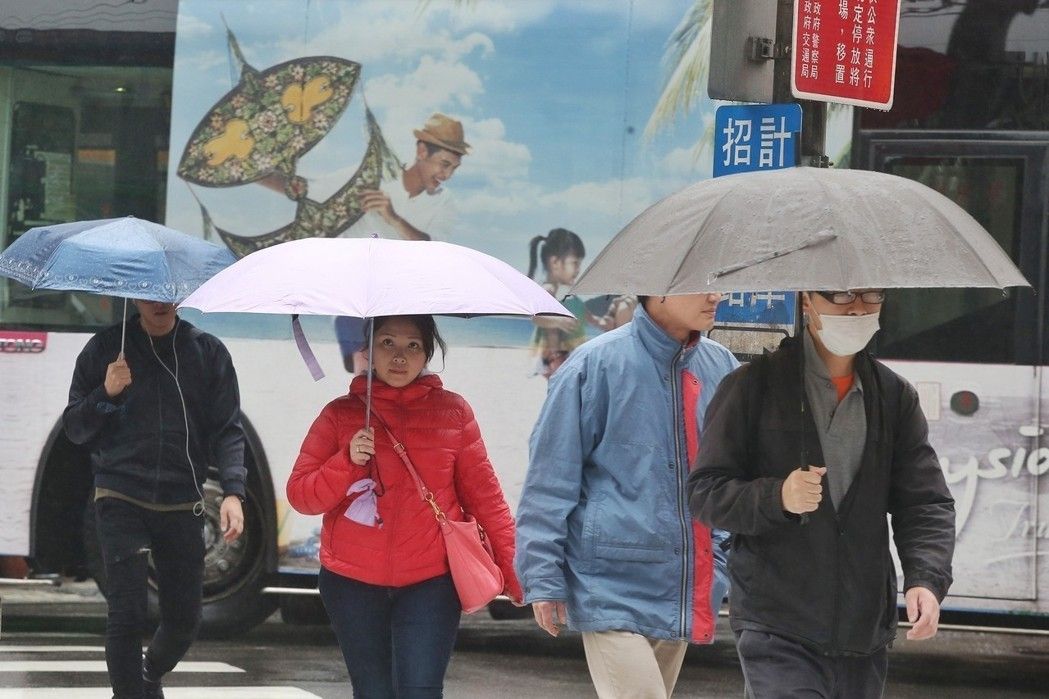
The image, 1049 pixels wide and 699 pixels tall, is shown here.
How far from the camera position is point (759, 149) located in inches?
216

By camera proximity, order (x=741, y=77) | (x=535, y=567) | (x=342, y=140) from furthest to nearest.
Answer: (x=342, y=140) < (x=741, y=77) < (x=535, y=567)

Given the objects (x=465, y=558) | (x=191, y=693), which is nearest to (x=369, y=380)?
(x=465, y=558)

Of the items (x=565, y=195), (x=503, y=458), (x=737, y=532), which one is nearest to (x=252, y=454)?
(x=503, y=458)

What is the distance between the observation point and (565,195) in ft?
26.6

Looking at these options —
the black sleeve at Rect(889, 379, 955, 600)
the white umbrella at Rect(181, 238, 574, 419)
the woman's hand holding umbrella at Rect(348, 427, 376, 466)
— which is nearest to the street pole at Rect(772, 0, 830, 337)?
the white umbrella at Rect(181, 238, 574, 419)

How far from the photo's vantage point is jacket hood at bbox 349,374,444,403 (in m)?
5.00

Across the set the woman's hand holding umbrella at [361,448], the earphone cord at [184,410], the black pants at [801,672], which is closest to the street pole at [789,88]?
the woman's hand holding umbrella at [361,448]

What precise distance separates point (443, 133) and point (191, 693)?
9.66 feet

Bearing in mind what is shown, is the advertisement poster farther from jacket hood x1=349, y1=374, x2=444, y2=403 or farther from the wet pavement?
jacket hood x1=349, y1=374, x2=444, y2=403

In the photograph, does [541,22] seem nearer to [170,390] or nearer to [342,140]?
[342,140]

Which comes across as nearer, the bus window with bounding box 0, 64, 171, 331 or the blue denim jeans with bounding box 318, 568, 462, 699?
the blue denim jeans with bounding box 318, 568, 462, 699

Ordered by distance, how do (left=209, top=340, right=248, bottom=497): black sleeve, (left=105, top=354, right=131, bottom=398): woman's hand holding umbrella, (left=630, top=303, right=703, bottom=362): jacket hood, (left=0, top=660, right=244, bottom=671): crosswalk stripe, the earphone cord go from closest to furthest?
(left=630, top=303, right=703, bottom=362): jacket hood → (left=105, top=354, right=131, bottom=398): woman's hand holding umbrella → the earphone cord → (left=209, top=340, right=248, bottom=497): black sleeve → (left=0, top=660, right=244, bottom=671): crosswalk stripe

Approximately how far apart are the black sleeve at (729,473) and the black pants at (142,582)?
8.95 ft

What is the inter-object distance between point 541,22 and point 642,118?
0.72 meters
